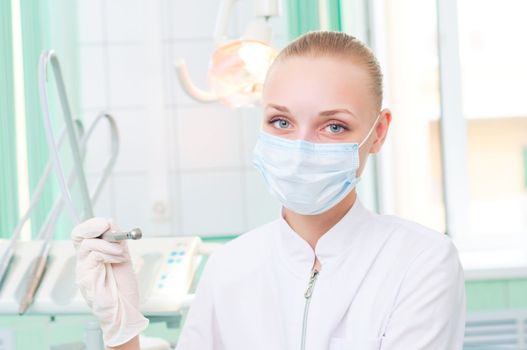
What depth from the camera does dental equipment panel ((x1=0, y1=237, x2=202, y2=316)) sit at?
1.75 m

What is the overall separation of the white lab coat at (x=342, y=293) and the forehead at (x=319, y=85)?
191 mm

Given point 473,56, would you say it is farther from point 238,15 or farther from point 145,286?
point 145,286

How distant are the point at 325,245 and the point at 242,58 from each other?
79 cm

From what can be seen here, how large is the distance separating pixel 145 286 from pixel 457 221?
1.48 meters

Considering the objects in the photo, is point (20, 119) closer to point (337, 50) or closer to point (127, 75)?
point (127, 75)

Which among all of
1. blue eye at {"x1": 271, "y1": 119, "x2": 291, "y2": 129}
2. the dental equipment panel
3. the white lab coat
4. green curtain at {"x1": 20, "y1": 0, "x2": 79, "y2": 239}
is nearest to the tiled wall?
green curtain at {"x1": 20, "y1": 0, "x2": 79, "y2": 239}

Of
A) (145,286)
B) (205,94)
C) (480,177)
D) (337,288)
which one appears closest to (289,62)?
(337,288)

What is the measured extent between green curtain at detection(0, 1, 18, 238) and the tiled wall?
1.03ft

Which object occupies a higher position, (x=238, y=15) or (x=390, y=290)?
(x=238, y=15)

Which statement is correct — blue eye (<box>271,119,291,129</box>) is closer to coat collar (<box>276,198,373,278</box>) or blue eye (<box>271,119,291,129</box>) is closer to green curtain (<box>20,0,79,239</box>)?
coat collar (<box>276,198,373,278</box>)

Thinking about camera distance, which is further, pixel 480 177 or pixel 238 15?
pixel 480 177

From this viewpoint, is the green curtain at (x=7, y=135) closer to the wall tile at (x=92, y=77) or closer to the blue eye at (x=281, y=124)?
the wall tile at (x=92, y=77)

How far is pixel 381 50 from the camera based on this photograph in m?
2.79

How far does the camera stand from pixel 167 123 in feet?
9.08
